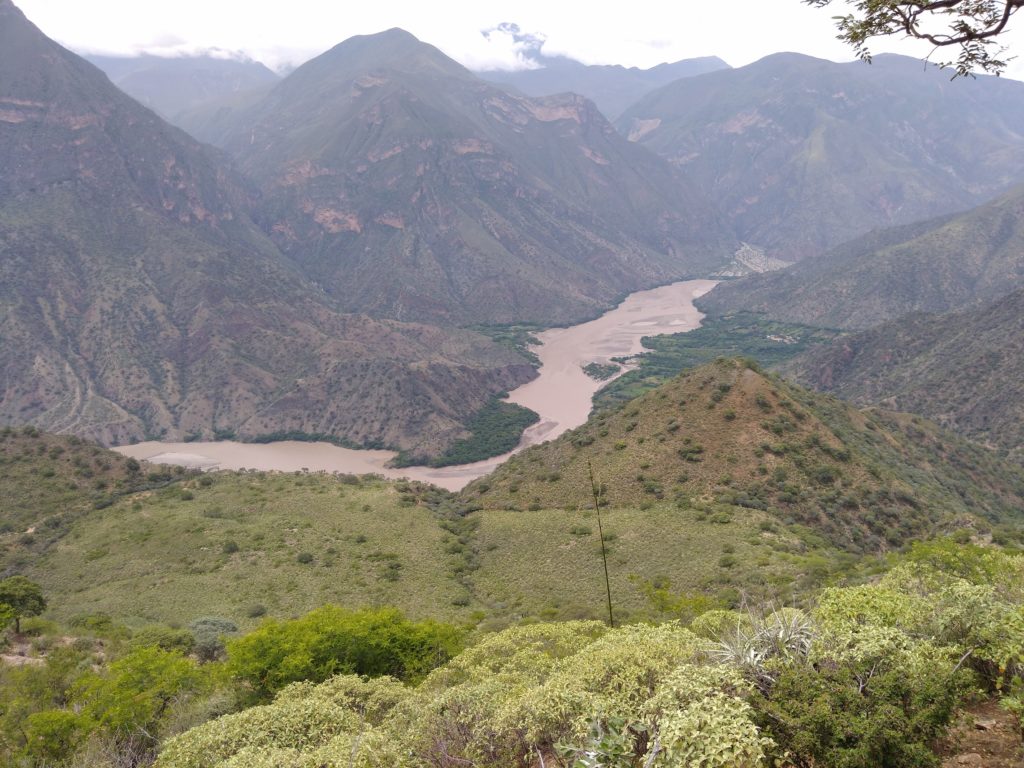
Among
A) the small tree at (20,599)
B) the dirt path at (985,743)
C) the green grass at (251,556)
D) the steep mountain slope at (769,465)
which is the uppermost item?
the dirt path at (985,743)

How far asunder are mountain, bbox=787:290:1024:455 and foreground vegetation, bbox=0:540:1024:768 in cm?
8070

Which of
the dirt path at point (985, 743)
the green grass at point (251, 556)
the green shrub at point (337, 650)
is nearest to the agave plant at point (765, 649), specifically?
the dirt path at point (985, 743)

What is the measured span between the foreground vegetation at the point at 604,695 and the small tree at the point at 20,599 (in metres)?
13.5

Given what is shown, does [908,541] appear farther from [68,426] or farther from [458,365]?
[68,426]

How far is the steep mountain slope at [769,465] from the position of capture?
5428 centimetres

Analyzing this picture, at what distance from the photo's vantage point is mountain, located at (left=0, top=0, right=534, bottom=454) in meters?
144

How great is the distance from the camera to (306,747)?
54.0 ft

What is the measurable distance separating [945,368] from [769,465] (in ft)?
245

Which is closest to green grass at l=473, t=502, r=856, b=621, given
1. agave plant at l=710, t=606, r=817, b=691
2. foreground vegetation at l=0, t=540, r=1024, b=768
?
foreground vegetation at l=0, t=540, r=1024, b=768

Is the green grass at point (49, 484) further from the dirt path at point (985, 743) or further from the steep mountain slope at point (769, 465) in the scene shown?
the dirt path at point (985, 743)

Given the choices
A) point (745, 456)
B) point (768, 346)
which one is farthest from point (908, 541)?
point (768, 346)

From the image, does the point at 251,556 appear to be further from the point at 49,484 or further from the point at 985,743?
the point at 985,743

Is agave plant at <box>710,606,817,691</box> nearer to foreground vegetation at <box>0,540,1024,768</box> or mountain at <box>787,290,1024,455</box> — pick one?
foreground vegetation at <box>0,540,1024,768</box>

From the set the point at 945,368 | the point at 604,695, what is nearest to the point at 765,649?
the point at 604,695
